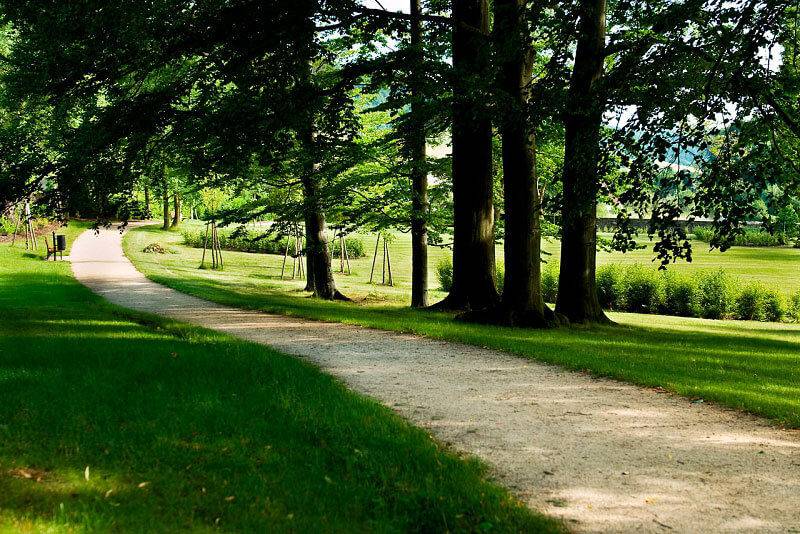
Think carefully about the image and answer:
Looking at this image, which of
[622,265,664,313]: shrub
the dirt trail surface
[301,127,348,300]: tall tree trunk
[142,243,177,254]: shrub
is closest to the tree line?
the dirt trail surface

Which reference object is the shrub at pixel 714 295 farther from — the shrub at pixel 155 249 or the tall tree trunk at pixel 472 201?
the shrub at pixel 155 249

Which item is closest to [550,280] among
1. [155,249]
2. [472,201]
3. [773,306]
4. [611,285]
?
[611,285]

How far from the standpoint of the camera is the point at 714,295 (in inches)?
893

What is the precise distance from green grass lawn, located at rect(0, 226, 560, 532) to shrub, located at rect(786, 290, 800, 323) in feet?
68.1

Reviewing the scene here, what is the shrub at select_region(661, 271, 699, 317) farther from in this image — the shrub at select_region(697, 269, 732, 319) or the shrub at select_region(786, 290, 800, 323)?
the shrub at select_region(786, 290, 800, 323)

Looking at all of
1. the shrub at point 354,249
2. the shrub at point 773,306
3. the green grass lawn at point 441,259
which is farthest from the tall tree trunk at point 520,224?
the shrub at point 354,249

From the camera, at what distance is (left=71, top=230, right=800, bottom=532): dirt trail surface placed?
13.0ft

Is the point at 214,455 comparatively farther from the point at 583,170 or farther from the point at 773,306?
the point at 773,306

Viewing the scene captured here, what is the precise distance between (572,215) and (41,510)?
6.49 m

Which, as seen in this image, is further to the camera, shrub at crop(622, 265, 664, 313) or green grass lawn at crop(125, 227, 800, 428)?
shrub at crop(622, 265, 664, 313)

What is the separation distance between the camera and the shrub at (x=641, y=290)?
23484 mm

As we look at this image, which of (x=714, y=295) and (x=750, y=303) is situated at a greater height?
(x=714, y=295)

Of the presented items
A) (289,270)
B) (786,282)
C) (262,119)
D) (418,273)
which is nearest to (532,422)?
(262,119)

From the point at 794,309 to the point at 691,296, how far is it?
3.43 meters
